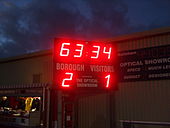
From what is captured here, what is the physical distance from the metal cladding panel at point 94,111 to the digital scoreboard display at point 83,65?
234 centimetres

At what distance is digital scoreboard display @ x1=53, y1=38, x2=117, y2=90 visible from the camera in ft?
36.2

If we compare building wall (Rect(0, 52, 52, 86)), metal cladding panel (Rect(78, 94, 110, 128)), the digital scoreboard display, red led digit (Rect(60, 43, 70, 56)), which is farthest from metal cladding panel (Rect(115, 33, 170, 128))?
building wall (Rect(0, 52, 52, 86))

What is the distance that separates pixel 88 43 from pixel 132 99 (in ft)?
13.5

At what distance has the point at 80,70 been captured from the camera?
11531mm

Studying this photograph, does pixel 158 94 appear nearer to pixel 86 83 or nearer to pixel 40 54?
pixel 86 83

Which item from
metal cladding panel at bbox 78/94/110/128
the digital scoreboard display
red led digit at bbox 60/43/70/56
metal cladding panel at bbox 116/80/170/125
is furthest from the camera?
metal cladding panel at bbox 78/94/110/128

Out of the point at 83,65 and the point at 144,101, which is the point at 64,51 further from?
the point at 144,101

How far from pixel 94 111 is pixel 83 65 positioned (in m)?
4.09

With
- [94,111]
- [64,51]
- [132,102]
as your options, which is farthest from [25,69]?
[132,102]

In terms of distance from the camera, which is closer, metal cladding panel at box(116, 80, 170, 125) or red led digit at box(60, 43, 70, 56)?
red led digit at box(60, 43, 70, 56)

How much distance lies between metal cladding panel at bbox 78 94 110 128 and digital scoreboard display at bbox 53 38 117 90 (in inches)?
92.2

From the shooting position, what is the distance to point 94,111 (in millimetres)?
14477

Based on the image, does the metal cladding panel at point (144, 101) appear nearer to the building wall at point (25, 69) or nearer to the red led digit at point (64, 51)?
the red led digit at point (64, 51)

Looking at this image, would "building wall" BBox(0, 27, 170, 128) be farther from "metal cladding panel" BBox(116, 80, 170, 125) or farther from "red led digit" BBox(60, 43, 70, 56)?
"red led digit" BBox(60, 43, 70, 56)
